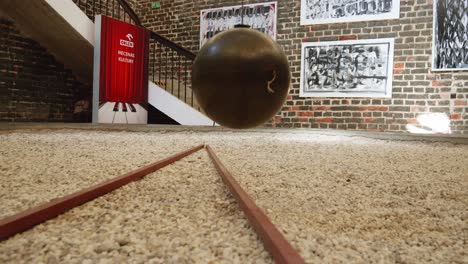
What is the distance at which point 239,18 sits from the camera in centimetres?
618

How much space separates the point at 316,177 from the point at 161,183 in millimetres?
769

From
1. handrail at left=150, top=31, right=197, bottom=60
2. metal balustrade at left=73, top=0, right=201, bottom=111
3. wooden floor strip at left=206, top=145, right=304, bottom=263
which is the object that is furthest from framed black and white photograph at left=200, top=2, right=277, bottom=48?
wooden floor strip at left=206, top=145, right=304, bottom=263

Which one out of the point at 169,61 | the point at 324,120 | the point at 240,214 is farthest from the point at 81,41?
the point at 240,214

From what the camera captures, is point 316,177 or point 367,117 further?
point 367,117

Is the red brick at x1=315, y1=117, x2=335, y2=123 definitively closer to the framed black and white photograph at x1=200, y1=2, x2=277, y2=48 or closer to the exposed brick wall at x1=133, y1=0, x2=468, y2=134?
the exposed brick wall at x1=133, y1=0, x2=468, y2=134

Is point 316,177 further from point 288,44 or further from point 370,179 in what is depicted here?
point 288,44

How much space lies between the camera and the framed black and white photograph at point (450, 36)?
16.3 ft

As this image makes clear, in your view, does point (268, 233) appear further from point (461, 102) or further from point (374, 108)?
point (461, 102)

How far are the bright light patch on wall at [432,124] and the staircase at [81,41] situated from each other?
2998mm

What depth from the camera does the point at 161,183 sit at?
64.3 inches

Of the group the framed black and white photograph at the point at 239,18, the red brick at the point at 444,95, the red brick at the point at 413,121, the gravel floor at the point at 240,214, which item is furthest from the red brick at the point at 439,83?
the gravel floor at the point at 240,214

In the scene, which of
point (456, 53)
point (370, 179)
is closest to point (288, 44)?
point (456, 53)

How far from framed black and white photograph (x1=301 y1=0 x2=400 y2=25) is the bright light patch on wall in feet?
4.97

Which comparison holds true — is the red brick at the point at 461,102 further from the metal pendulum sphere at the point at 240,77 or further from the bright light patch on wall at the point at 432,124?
the metal pendulum sphere at the point at 240,77
